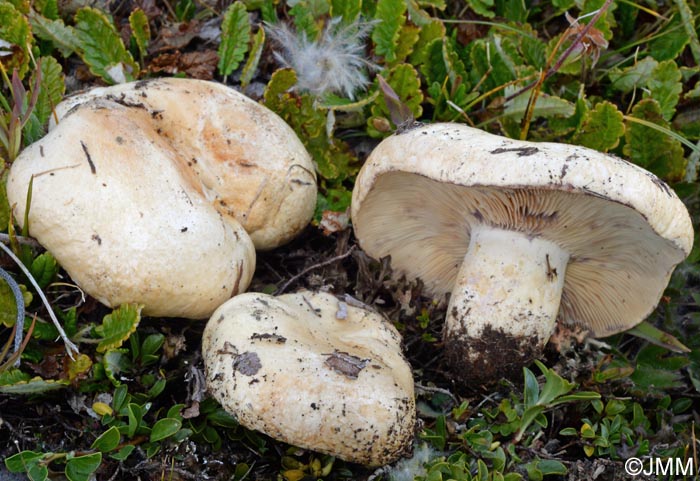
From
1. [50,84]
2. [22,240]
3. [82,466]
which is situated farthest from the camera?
[50,84]

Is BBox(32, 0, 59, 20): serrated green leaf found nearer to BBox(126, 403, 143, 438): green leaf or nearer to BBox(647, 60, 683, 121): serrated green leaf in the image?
BBox(126, 403, 143, 438): green leaf

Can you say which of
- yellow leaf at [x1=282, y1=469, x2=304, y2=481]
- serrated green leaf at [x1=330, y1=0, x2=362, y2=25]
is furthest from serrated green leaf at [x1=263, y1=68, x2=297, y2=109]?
yellow leaf at [x1=282, y1=469, x2=304, y2=481]

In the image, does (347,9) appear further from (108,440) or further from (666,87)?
(108,440)

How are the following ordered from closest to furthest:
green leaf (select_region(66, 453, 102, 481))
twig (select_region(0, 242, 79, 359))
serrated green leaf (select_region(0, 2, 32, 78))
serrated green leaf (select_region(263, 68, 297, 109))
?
1. green leaf (select_region(66, 453, 102, 481))
2. twig (select_region(0, 242, 79, 359))
3. serrated green leaf (select_region(0, 2, 32, 78))
4. serrated green leaf (select_region(263, 68, 297, 109))

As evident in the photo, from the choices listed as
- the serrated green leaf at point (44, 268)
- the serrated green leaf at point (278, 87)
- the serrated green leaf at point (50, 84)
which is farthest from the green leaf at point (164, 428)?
the serrated green leaf at point (278, 87)

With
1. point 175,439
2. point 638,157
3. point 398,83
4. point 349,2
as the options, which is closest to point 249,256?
point 175,439

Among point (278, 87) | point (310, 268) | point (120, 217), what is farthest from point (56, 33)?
point (310, 268)
